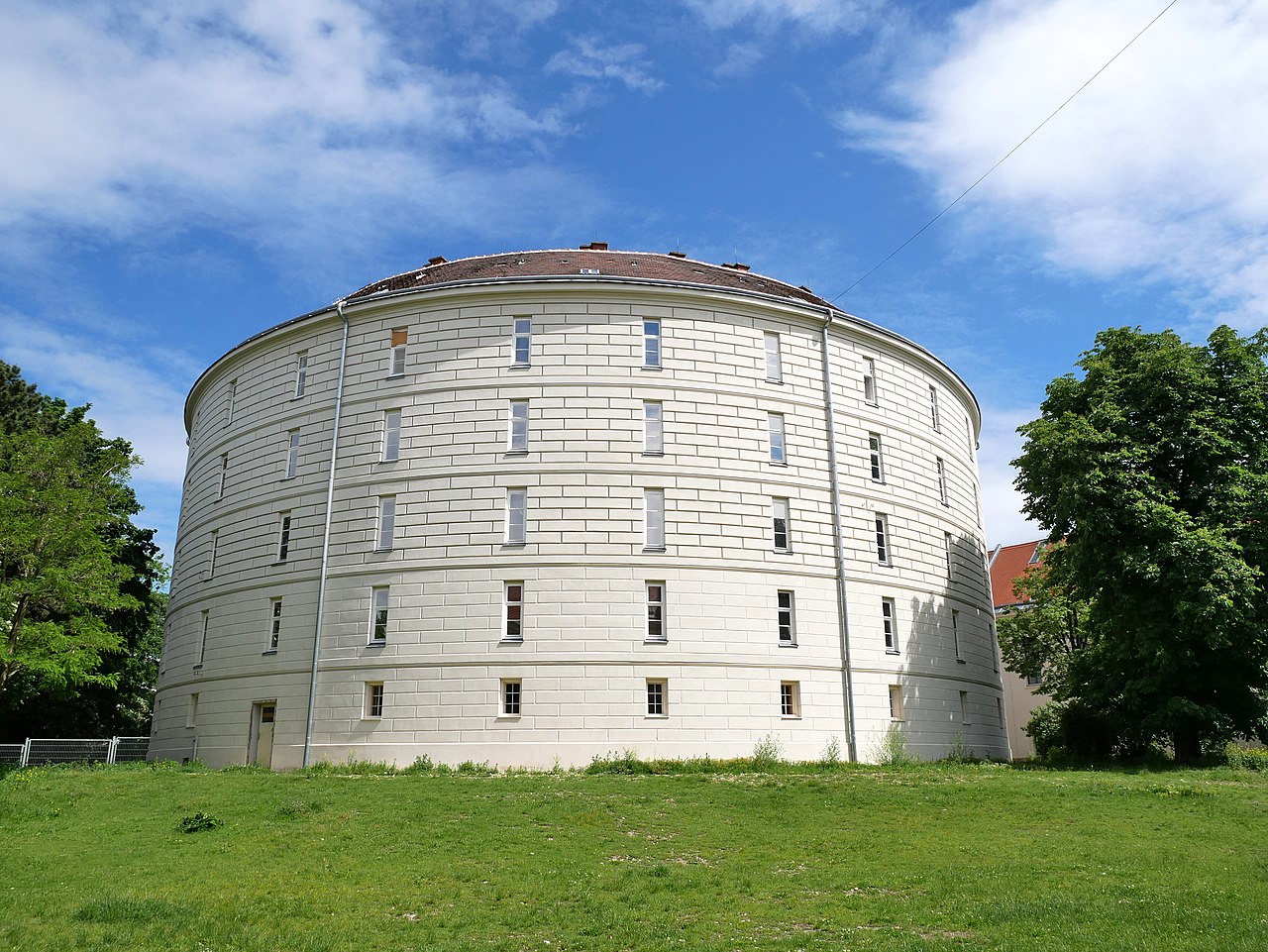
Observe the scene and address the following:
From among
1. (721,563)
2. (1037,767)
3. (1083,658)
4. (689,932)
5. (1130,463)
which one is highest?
(1130,463)

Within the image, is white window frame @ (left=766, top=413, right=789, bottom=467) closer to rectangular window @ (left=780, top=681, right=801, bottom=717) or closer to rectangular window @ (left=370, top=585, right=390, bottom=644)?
rectangular window @ (left=780, top=681, right=801, bottom=717)

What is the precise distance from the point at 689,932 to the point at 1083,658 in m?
31.6

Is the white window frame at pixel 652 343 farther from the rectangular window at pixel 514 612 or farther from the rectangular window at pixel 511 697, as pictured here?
the rectangular window at pixel 511 697

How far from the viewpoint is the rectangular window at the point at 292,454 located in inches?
1543

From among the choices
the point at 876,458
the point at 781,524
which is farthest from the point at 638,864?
the point at 876,458

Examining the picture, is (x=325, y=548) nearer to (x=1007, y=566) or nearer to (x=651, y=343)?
(x=651, y=343)

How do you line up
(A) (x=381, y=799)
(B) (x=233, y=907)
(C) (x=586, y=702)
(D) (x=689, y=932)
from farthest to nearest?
(C) (x=586, y=702), (A) (x=381, y=799), (B) (x=233, y=907), (D) (x=689, y=932)

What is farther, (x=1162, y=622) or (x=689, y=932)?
(x=1162, y=622)

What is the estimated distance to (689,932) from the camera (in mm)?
13094

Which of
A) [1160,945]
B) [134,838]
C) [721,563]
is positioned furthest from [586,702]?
[1160,945]

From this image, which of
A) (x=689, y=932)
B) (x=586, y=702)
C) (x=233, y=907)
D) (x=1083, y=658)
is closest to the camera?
(x=689, y=932)

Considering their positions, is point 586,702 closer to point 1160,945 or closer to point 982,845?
point 982,845

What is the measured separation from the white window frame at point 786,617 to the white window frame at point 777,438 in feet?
15.9

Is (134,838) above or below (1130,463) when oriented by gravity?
below
